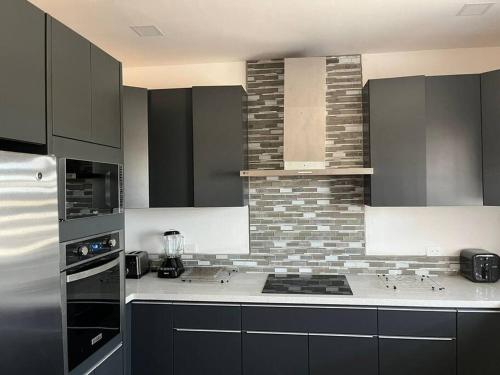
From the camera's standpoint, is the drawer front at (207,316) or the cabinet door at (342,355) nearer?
the cabinet door at (342,355)

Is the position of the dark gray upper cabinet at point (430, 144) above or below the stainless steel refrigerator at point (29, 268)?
above

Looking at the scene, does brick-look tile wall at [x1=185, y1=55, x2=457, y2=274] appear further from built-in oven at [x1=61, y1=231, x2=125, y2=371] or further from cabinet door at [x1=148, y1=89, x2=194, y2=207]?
built-in oven at [x1=61, y1=231, x2=125, y2=371]

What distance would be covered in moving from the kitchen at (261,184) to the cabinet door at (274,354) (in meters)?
0.01

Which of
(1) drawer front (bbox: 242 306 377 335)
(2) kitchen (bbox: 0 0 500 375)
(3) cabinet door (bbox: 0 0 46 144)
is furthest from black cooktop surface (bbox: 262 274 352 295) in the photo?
(3) cabinet door (bbox: 0 0 46 144)

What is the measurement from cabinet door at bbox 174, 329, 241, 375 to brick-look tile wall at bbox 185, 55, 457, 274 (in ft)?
2.35

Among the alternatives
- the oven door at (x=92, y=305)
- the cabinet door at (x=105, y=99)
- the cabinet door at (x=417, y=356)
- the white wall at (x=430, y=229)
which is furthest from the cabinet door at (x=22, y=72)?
the white wall at (x=430, y=229)

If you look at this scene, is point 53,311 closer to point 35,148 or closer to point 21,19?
point 35,148

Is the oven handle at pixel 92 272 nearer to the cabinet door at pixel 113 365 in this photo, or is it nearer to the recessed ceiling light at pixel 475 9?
the cabinet door at pixel 113 365

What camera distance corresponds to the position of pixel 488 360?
2271 millimetres

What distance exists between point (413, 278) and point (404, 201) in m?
0.61

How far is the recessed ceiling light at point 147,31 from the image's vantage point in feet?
8.02

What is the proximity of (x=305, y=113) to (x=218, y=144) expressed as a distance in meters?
0.67

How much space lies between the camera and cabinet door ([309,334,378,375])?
92.7 inches

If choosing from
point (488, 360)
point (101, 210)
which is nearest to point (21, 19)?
point (101, 210)
